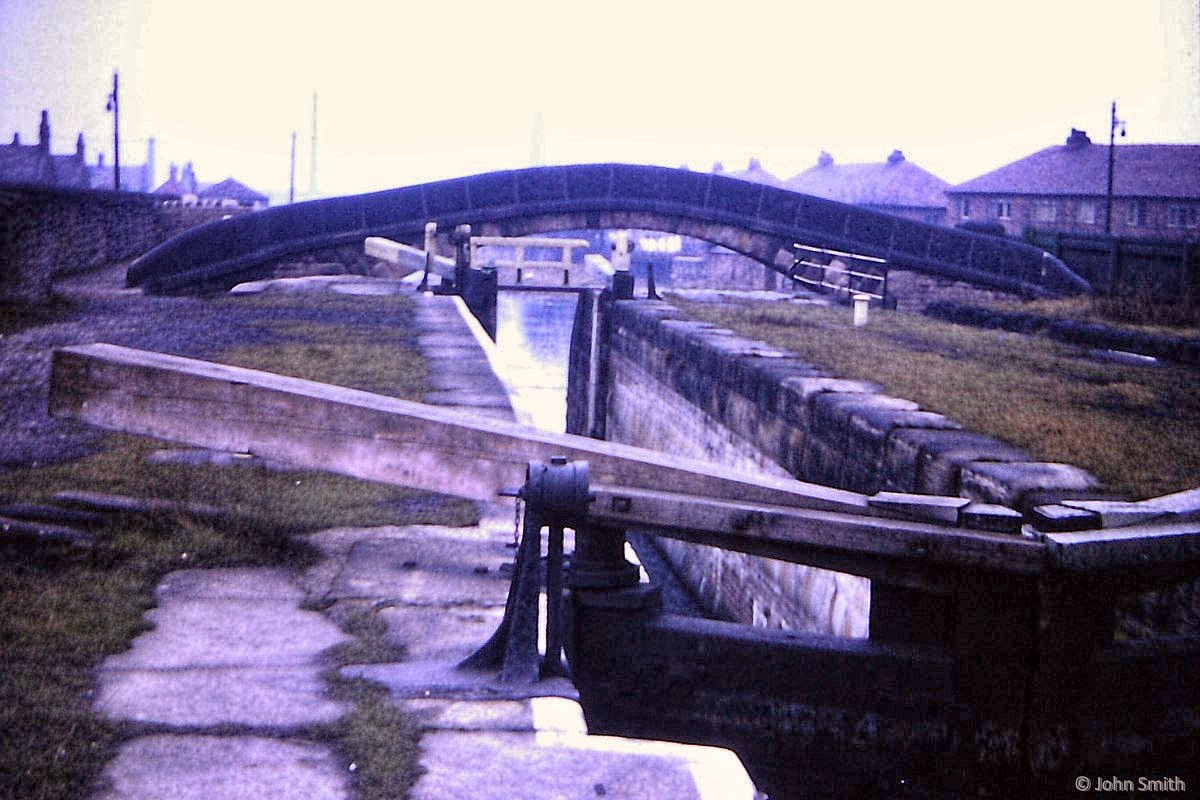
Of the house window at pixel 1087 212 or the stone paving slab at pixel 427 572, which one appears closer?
the stone paving slab at pixel 427 572

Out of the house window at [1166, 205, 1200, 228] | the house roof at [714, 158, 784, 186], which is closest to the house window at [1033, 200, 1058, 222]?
the house window at [1166, 205, 1200, 228]

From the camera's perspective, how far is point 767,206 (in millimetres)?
24484

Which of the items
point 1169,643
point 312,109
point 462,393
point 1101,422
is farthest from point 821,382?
point 312,109

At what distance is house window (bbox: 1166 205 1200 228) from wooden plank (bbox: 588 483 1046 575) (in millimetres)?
45349

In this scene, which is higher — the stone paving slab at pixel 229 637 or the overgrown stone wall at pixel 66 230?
the overgrown stone wall at pixel 66 230

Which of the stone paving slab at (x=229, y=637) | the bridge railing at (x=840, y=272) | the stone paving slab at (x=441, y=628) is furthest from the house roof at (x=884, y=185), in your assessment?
the stone paving slab at (x=229, y=637)

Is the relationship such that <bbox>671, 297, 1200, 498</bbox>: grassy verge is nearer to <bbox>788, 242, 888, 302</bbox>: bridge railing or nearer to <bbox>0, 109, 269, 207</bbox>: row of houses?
<bbox>788, 242, 888, 302</bbox>: bridge railing

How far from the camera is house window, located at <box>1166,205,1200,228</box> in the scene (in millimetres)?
44094

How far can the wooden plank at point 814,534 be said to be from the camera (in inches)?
160

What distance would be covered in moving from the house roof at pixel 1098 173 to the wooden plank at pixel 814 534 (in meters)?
45.2

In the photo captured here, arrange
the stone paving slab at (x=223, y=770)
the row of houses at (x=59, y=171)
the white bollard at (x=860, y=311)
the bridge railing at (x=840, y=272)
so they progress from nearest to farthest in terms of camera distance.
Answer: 1. the stone paving slab at (x=223, y=770)
2. the white bollard at (x=860, y=311)
3. the bridge railing at (x=840, y=272)
4. the row of houses at (x=59, y=171)

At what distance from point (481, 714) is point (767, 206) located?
72.4 ft

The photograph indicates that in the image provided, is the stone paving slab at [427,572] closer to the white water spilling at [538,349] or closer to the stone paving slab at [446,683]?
the stone paving slab at [446,683]

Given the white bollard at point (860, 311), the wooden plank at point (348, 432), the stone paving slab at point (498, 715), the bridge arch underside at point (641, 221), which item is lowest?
the stone paving slab at point (498, 715)
